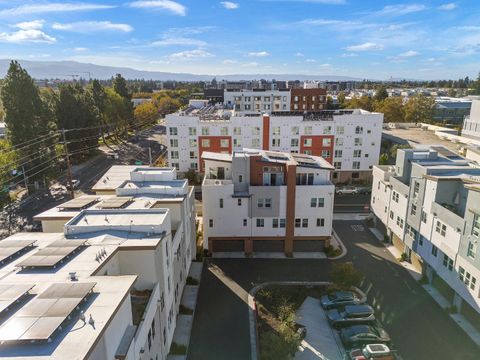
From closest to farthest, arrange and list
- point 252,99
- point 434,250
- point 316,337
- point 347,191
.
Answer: point 316,337 < point 434,250 < point 347,191 < point 252,99

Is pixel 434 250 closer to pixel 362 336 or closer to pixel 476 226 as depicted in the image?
pixel 476 226

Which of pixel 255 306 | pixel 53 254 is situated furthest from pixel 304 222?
pixel 53 254

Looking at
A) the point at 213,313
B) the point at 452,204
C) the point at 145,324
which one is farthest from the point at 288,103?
the point at 145,324

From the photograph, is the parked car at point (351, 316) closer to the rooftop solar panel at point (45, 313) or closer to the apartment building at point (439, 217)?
the apartment building at point (439, 217)

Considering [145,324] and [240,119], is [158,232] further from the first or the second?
[240,119]

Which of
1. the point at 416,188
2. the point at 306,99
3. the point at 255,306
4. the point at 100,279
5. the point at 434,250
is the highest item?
the point at 306,99

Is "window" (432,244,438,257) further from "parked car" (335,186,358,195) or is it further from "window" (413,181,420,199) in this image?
"parked car" (335,186,358,195)
